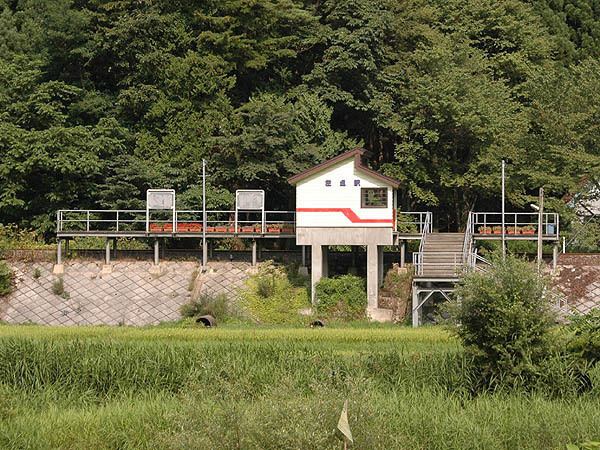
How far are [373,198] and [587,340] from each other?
17200mm

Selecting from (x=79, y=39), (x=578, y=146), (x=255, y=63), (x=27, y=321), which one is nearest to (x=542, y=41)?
(x=578, y=146)

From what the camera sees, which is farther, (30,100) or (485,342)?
(30,100)

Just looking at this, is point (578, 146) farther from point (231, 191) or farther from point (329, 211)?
point (231, 191)

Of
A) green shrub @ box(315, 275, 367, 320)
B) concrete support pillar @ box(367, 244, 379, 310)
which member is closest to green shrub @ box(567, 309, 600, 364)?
green shrub @ box(315, 275, 367, 320)

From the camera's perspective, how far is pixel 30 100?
45.3m

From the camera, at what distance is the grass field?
51.7 ft

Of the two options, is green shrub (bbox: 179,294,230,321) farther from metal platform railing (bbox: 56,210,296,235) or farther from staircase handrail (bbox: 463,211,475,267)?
staircase handrail (bbox: 463,211,475,267)

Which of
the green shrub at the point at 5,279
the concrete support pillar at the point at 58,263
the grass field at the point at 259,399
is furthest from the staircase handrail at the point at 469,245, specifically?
the green shrub at the point at 5,279

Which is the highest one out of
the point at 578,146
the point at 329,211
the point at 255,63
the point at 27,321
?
the point at 255,63

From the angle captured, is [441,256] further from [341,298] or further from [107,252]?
[107,252]

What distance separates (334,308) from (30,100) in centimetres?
1685

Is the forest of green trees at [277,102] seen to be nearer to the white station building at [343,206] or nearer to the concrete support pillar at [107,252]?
the concrete support pillar at [107,252]

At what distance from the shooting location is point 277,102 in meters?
44.3

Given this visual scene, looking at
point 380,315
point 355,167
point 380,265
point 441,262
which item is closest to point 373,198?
point 355,167
